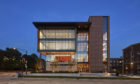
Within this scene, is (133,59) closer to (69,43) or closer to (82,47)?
(82,47)

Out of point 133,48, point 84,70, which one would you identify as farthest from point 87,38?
point 133,48

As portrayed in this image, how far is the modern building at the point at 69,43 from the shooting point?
173ft

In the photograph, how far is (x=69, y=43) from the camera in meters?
52.8

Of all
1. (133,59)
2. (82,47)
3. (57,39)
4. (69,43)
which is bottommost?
(133,59)

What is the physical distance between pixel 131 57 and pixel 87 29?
25.3m

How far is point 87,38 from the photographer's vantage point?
2363 inches

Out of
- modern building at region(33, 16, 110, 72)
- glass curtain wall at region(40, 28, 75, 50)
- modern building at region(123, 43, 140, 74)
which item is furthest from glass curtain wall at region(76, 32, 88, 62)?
modern building at region(123, 43, 140, 74)

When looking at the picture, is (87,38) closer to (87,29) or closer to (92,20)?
(87,29)

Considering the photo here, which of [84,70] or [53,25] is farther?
[84,70]

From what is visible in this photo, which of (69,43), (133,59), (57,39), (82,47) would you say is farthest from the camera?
(133,59)

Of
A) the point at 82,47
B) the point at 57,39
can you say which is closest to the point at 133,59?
the point at 82,47

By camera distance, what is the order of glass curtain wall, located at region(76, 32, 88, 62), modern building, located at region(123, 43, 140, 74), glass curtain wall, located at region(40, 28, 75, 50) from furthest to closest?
modern building, located at region(123, 43, 140, 74) < glass curtain wall, located at region(76, 32, 88, 62) < glass curtain wall, located at region(40, 28, 75, 50)

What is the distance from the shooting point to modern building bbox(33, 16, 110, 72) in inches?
2074

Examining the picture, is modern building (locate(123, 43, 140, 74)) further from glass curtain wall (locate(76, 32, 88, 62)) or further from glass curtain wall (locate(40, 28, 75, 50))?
glass curtain wall (locate(40, 28, 75, 50))
